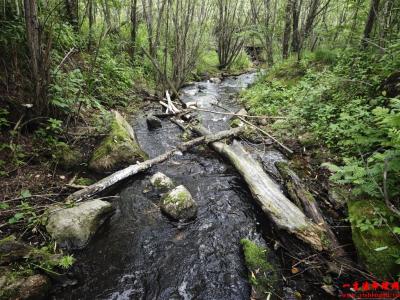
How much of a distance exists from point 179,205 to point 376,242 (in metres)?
2.69

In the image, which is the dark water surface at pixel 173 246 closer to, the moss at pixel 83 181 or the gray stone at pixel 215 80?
the moss at pixel 83 181

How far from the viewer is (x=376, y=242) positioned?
302 cm

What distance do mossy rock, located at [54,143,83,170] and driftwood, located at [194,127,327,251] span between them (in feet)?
10.5

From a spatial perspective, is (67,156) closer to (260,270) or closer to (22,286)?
(22,286)

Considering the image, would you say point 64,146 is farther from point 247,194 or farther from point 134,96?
point 134,96

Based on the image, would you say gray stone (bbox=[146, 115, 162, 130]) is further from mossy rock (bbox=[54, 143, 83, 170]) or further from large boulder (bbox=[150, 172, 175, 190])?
large boulder (bbox=[150, 172, 175, 190])

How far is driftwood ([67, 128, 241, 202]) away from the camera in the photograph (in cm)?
421

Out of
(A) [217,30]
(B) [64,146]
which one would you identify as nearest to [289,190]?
(B) [64,146]

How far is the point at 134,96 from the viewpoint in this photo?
10.5 metres

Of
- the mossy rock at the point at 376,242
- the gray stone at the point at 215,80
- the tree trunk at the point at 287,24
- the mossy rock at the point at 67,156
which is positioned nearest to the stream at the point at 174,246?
the mossy rock at the point at 67,156

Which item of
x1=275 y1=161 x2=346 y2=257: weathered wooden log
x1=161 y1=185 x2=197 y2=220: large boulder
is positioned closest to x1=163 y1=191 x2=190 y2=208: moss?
x1=161 y1=185 x2=197 y2=220: large boulder

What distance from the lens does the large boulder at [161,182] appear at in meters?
4.93

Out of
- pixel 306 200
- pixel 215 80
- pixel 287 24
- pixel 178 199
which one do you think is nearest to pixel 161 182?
pixel 178 199

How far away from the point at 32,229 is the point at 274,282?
10.8ft
